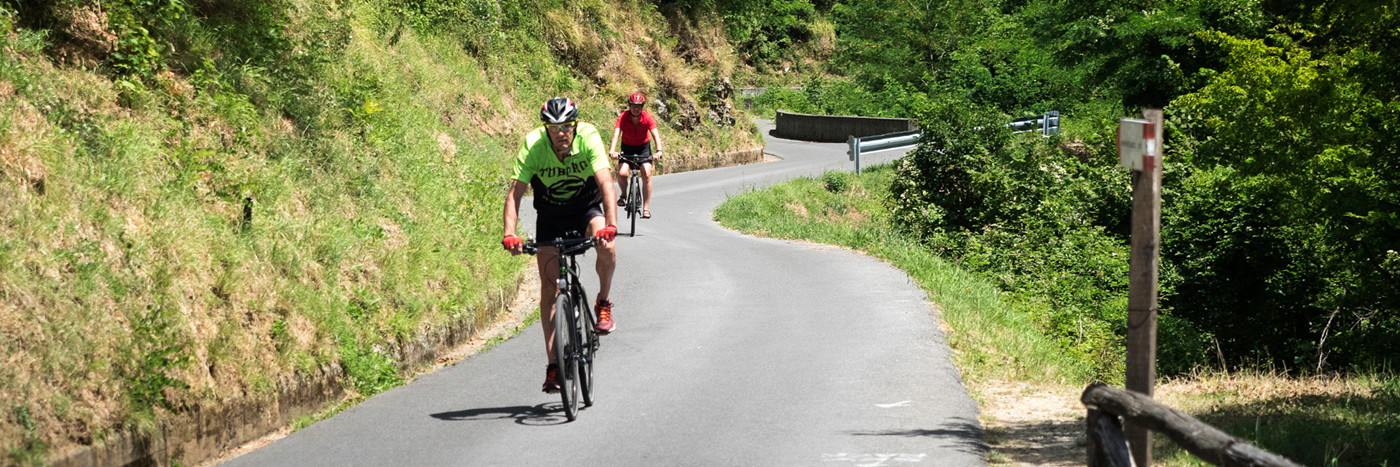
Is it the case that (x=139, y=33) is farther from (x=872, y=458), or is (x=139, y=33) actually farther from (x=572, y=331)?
(x=872, y=458)

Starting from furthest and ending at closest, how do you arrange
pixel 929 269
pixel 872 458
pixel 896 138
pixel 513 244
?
pixel 896 138
pixel 929 269
pixel 513 244
pixel 872 458

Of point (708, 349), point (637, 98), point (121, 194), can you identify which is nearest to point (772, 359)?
point (708, 349)

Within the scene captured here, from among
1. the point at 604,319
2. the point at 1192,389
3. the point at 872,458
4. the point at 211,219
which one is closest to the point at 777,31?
the point at 1192,389

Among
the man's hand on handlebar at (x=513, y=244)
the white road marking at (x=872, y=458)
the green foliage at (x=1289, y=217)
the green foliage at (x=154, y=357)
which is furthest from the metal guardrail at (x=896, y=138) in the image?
the green foliage at (x=154, y=357)

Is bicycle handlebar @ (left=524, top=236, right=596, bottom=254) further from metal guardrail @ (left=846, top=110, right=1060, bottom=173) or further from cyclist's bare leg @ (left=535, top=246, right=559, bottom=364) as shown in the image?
metal guardrail @ (left=846, top=110, right=1060, bottom=173)

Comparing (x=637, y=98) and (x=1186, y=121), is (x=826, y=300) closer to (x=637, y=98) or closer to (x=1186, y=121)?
(x=637, y=98)

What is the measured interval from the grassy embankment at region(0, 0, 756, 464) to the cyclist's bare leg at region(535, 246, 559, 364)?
174 centimetres

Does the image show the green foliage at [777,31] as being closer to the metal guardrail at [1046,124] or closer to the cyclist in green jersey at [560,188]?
the metal guardrail at [1046,124]

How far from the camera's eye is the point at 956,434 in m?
7.56

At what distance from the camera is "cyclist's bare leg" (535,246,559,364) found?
8227mm

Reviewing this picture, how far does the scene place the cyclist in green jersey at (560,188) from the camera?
8039 mm

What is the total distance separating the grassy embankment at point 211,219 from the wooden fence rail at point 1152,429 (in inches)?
202

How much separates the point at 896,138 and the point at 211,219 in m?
28.5

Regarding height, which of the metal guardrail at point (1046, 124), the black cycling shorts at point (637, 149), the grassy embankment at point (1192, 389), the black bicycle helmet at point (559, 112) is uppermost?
the metal guardrail at point (1046, 124)
